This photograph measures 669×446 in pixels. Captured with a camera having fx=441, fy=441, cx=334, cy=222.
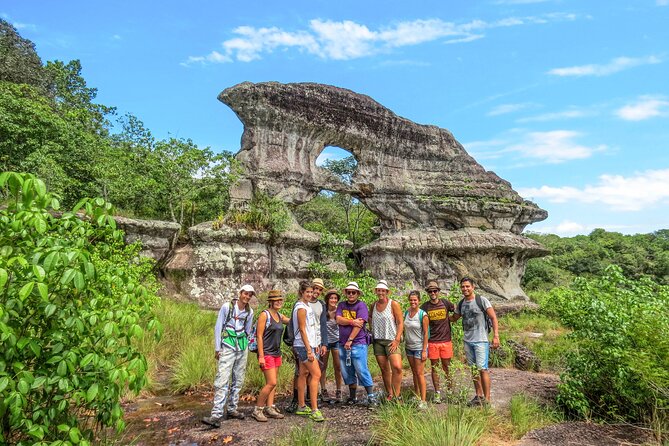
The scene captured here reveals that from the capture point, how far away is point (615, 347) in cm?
536

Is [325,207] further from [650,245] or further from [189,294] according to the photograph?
[650,245]

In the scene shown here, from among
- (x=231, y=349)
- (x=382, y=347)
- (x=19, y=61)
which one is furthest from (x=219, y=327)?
(x=19, y=61)

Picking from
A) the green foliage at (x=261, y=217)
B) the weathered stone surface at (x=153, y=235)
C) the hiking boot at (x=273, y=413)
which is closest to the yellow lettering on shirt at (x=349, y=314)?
the hiking boot at (x=273, y=413)

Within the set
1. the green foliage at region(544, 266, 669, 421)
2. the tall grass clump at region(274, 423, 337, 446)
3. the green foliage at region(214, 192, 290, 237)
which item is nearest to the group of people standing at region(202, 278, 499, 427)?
the tall grass clump at region(274, 423, 337, 446)

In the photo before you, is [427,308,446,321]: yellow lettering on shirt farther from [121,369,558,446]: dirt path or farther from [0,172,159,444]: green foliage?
[0,172,159,444]: green foliage

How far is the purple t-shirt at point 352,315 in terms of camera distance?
20.0 ft

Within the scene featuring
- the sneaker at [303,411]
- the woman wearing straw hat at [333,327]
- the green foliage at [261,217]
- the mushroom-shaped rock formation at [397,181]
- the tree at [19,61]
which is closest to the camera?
the sneaker at [303,411]

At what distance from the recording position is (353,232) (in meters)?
26.4

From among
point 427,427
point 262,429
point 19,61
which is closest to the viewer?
point 427,427

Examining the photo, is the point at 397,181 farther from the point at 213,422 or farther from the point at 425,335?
the point at 213,422

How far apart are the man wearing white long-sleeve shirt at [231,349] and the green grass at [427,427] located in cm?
180

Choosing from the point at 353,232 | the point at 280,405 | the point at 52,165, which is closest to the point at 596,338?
the point at 280,405

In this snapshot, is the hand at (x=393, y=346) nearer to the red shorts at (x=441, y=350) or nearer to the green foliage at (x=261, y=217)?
the red shorts at (x=441, y=350)

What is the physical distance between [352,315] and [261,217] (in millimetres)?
9575
